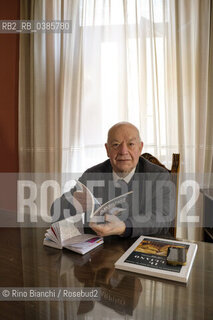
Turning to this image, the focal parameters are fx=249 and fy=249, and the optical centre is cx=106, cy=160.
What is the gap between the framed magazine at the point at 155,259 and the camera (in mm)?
779

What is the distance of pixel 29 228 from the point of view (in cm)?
130

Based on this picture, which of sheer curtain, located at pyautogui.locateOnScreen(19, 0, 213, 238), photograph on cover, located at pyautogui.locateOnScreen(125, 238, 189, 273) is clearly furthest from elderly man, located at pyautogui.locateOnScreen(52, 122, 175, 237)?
sheer curtain, located at pyautogui.locateOnScreen(19, 0, 213, 238)

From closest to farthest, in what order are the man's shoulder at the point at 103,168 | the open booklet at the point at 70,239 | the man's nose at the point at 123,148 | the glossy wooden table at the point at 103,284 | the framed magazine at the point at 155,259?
the glossy wooden table at the point at 103,284 < the framed magazine at the point at 155,259 < the open booklet at the point at 70,239 < the man's nose at the point at 123,148 < the man's shoulder at the point at 103,168

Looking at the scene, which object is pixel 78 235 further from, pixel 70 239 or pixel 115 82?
pixel 115 82

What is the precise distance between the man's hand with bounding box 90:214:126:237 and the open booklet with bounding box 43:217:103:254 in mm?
55

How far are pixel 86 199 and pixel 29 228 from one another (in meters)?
0.40

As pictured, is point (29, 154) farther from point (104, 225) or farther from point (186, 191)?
point (104, 225)

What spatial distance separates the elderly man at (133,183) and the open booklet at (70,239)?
0.27 feet

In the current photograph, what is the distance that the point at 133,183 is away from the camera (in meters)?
1.45

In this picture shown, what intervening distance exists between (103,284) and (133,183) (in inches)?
30.2

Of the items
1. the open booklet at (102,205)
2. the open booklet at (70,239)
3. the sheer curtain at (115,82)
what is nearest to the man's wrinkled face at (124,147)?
the open booklet at (102,205)

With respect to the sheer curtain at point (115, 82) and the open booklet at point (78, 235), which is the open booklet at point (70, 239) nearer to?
the open booklet at point (78, 235)

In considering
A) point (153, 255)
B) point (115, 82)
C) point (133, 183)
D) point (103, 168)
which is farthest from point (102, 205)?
point (115, 82)

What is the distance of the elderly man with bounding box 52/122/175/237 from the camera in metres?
1.21
